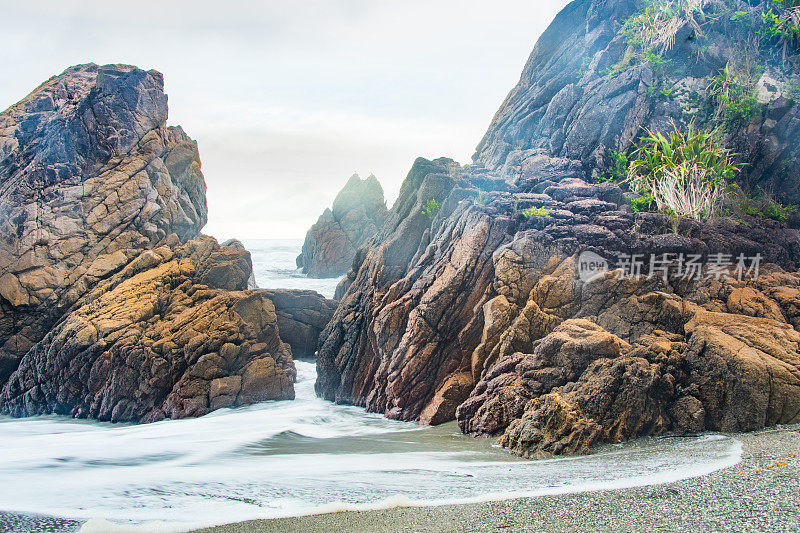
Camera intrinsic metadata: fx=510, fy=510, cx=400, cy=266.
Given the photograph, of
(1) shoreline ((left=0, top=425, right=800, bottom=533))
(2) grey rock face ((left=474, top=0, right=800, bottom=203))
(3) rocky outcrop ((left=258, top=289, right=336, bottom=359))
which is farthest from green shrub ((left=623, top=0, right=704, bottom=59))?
(3) rocky outcrop ((left=258, top=289, right=336, bottom=359))

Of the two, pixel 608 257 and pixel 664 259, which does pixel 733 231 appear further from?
pixel 608 257

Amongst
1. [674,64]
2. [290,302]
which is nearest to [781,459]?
[674,64]

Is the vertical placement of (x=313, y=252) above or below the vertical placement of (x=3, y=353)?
above

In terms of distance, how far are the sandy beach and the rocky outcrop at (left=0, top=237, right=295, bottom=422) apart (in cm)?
712

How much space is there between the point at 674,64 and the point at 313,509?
1126 centimetres

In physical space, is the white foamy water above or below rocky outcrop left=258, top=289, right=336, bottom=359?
below

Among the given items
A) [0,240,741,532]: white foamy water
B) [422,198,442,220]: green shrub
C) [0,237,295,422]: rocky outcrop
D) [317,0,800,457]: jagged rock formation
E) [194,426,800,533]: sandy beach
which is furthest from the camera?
[422,198,442,220]: green shrub

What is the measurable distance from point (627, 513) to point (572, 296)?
441cm

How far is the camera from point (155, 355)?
9.94m

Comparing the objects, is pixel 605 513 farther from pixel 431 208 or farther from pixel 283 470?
pixel 431 208

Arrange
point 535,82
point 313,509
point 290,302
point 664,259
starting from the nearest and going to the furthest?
point 313,509 < point 664,259 < point 535,82 < point 290,302

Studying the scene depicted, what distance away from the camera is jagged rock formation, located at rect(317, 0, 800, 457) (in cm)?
585

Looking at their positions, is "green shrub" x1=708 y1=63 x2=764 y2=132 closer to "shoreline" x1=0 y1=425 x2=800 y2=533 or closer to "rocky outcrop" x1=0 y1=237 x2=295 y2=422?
"shoreline" x1=0 y1=425 x2=800 y2=533

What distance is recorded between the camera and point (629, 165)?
10.0 metres
